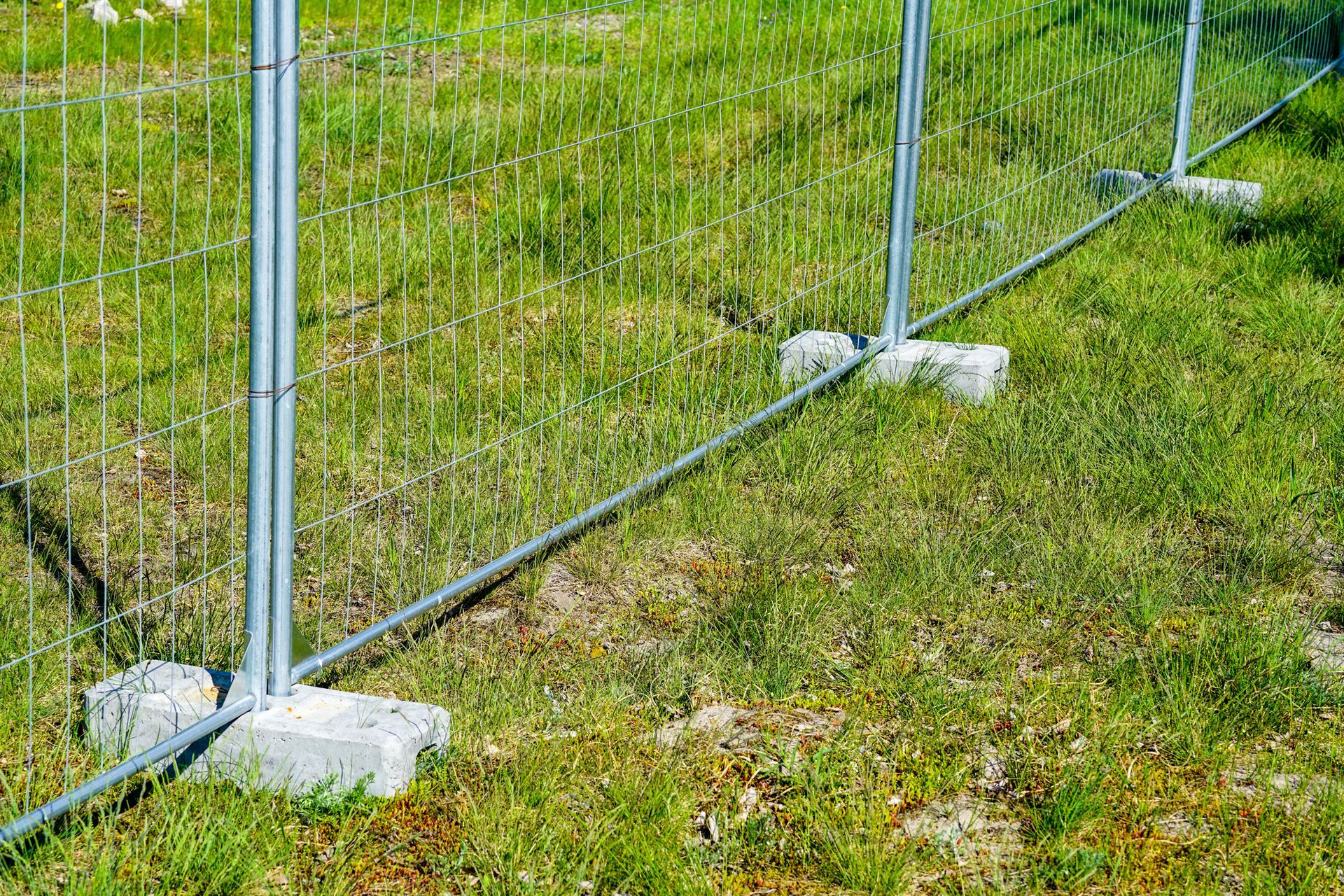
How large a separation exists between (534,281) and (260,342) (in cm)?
315

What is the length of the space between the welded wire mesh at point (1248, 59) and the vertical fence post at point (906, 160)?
3361 millimetres

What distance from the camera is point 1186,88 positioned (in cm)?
723

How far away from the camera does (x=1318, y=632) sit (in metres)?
3.49

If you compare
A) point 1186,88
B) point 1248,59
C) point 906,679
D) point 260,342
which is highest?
point 1248,59

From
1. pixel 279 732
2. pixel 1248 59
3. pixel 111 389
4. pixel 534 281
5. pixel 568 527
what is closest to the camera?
pixel 279 732

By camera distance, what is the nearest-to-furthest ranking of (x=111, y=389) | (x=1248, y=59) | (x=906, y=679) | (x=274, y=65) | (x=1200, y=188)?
(x=274, y=65) < (x=906, y=679) < (x=111, y=389) < (x=1200, y=188) < (x=1248, y=59)

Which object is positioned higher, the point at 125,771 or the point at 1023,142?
the point at 1023,142

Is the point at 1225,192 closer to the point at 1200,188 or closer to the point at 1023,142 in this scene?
the point at 1200,188

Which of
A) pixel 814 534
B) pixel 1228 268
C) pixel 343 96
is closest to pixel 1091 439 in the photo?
pixel 814 534

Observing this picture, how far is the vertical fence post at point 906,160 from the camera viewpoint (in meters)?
4.70

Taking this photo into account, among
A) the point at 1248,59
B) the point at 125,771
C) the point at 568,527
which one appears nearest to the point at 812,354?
the point at 568,527

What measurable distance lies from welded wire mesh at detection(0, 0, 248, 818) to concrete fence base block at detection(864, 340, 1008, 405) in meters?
2.13

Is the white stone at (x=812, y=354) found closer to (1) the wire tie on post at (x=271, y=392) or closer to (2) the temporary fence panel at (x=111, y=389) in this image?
(2) the temporary fence panel at (x=111, y=389)

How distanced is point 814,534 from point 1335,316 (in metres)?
2.63
